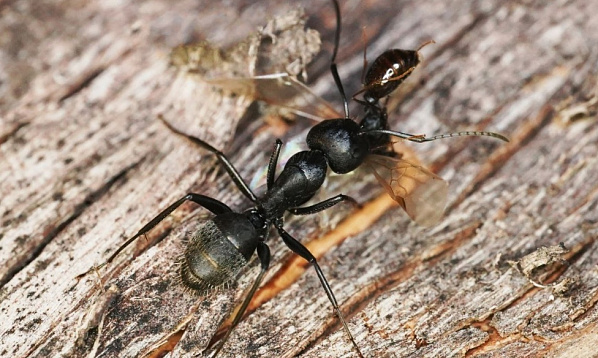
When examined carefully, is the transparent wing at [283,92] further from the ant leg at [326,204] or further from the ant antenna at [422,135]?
the ant leg at [326,204]

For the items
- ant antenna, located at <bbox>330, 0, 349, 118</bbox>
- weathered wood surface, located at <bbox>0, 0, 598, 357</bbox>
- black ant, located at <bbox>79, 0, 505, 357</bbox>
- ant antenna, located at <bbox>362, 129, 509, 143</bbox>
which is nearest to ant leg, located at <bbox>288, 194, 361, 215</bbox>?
black ant, located at <bbox>79, 0, 505, 357</bbox>

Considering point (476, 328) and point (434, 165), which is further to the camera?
point (434, 165)

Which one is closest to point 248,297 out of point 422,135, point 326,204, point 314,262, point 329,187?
point 314,262

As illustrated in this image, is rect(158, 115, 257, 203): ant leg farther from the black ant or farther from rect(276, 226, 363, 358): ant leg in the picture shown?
rect(276, 226, 363, 358): ant leg

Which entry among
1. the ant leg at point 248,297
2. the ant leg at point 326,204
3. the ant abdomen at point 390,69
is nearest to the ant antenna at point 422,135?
the ant abdomen at point 390,69

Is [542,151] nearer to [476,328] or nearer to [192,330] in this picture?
[476,328]

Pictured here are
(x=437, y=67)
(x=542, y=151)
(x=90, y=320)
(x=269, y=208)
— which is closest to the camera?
(x=90, y=320)

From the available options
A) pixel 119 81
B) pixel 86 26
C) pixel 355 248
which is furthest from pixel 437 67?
pixel 86 26
